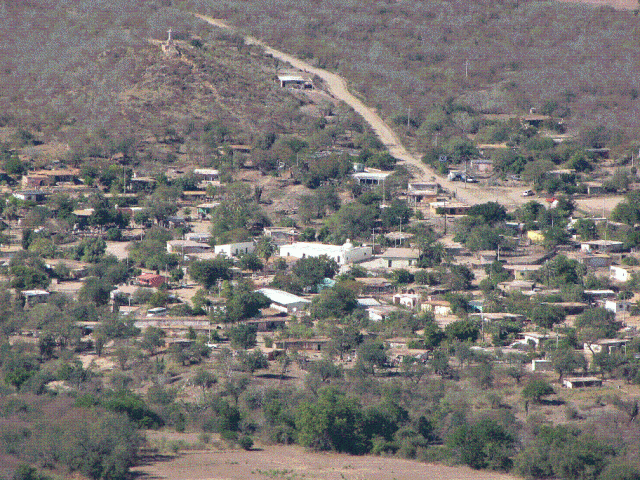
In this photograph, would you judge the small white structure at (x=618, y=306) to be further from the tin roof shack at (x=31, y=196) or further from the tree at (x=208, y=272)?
the tin roof shack at (x=31, y=196)

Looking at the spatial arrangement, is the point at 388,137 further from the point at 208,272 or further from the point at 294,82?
the point at 208,272

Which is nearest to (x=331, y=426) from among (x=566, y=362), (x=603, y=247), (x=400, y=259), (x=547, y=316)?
(x=566, y=362)

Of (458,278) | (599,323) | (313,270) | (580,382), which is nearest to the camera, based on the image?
(580,382)

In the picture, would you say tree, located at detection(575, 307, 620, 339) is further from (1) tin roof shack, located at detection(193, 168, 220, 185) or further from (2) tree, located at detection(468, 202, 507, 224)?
(1) tin roof shack, located at detection(193, 168, 220, 185)

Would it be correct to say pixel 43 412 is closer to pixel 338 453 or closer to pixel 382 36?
pixel 338 453

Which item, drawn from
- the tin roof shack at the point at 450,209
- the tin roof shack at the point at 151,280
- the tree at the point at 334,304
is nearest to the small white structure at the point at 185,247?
the tin roof shack at the point at 151,280

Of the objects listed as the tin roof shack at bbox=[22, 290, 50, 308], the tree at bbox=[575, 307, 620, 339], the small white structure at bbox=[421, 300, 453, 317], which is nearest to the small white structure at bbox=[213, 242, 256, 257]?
the tin roof shack at bbox=[22, 290, 50, 308]
